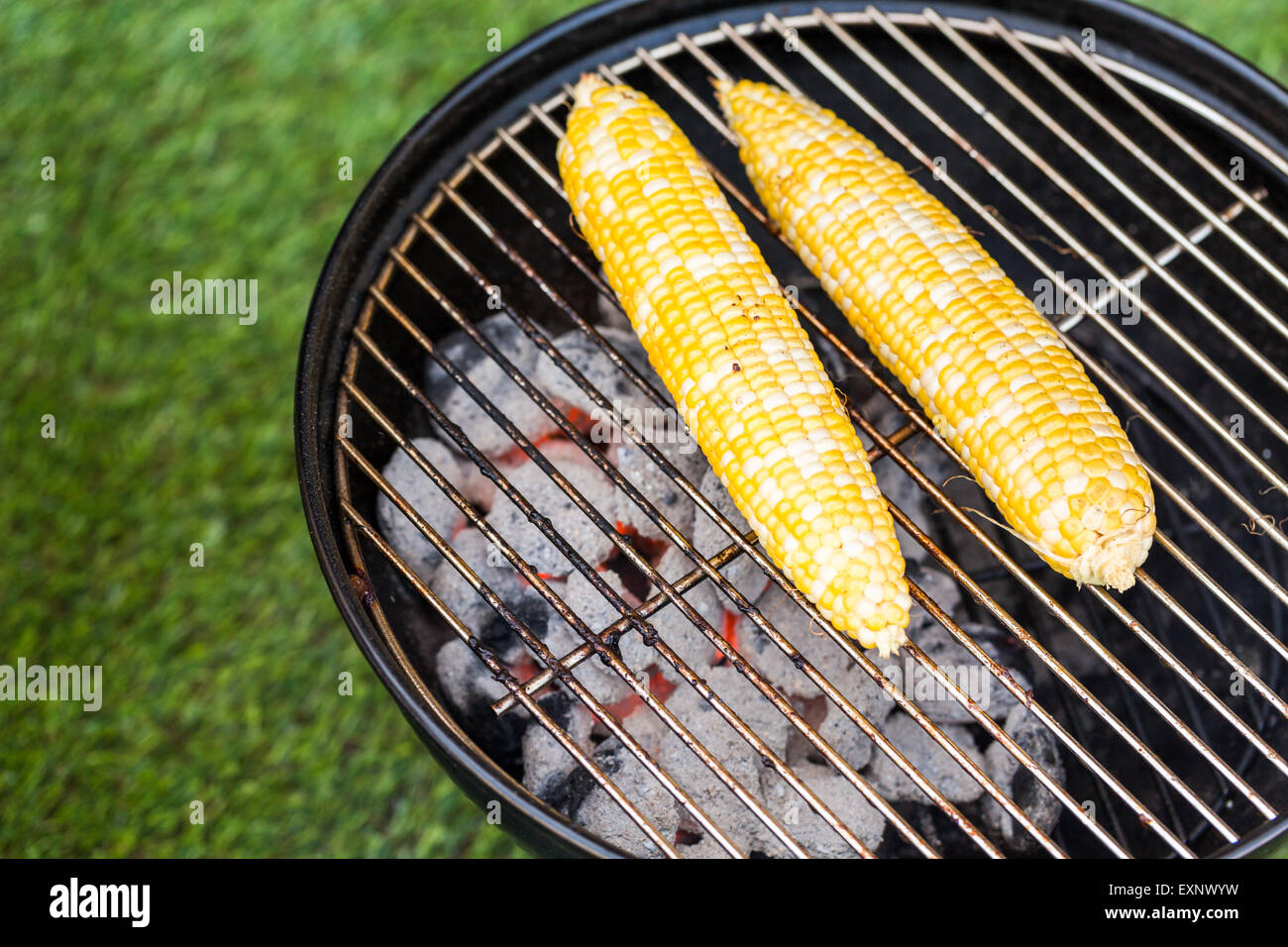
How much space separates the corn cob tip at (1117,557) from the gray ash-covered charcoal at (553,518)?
0.98m

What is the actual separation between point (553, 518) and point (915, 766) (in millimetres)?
972

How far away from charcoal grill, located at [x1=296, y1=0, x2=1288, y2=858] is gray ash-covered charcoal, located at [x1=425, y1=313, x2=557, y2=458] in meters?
0.05

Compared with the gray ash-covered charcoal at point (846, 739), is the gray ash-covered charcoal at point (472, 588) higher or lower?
higher

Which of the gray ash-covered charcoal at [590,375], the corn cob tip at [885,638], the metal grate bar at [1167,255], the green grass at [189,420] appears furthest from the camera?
the green grass at [189,420]

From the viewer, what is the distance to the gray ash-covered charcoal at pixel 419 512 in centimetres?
238

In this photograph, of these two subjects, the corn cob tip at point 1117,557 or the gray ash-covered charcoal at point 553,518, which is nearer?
the corn cob tip at point 1117,557

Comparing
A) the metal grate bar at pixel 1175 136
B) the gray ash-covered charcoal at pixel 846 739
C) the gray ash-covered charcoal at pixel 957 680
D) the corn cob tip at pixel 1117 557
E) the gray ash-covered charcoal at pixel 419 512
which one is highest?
the metal grate bar at pixel 1175 136

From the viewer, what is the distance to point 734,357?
6.50ft

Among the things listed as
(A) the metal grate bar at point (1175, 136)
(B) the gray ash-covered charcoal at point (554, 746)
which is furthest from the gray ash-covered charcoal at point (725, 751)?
(A) the metal grate bar at point (1175, 136)

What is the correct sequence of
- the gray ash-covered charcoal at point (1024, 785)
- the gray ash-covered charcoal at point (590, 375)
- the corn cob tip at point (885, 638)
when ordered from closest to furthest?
the corn cob tip at point (885, 638) < the gray ash-covered charcoal at point (1024, 785) < the gray ash-covered charcoal at point (590, 375)

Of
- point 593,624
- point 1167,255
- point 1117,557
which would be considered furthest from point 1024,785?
point 1167,255

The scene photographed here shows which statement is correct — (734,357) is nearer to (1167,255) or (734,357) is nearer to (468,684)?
(468,684)

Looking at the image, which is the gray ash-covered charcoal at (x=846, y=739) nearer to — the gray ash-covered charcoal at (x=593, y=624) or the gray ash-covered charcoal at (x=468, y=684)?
the gray ash-covered charcoal at (x=593, y=624)
